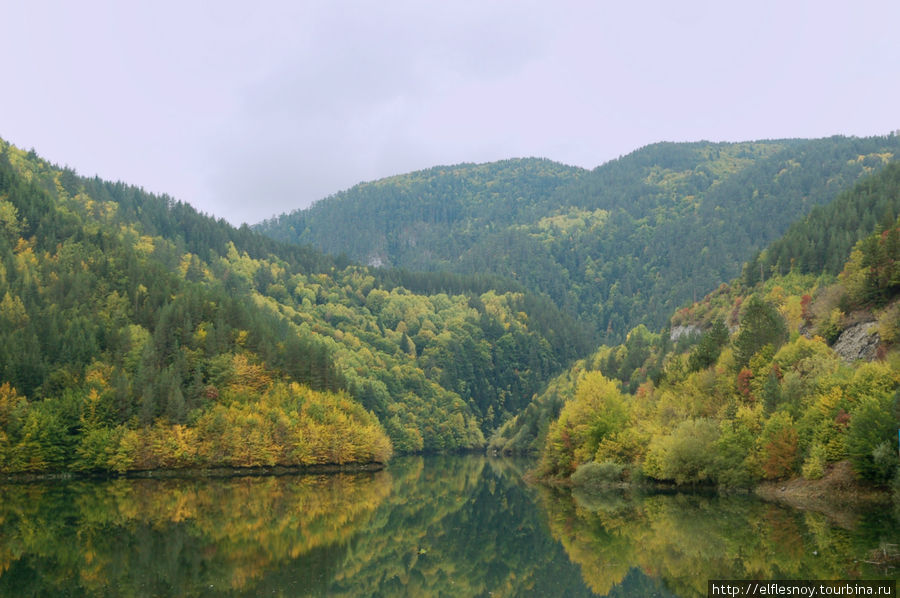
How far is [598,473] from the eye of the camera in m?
86.0

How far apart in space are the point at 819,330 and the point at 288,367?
82672 mm

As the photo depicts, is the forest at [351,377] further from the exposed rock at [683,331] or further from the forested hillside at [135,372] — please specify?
the exposed rock at [683,331]

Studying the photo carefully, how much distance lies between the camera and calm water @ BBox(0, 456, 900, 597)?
36.2 m

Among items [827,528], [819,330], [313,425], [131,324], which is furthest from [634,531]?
[131,324]

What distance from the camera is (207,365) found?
127125 mm

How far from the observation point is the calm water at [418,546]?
36.2m

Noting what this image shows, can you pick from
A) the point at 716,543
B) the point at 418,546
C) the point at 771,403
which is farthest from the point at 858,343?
the point at 418,546

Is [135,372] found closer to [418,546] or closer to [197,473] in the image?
[197,473]

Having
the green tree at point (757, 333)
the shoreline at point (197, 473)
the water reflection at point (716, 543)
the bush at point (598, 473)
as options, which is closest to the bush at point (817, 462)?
the water reflection at point (716, 543)

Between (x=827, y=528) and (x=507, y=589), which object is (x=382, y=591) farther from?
(x=827, y=528)

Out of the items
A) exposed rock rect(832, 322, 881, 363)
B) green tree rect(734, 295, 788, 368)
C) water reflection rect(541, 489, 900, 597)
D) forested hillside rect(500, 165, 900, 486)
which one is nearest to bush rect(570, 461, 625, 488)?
forested hillside rect(500, 165, 900, 486)

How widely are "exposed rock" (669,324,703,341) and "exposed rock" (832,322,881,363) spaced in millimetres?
51631

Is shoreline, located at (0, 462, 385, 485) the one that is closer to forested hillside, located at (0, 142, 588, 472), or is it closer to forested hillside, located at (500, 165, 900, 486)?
forested hillside, located at (0, 142, 588, 472)

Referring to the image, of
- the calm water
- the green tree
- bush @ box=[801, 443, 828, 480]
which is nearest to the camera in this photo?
the calm water
